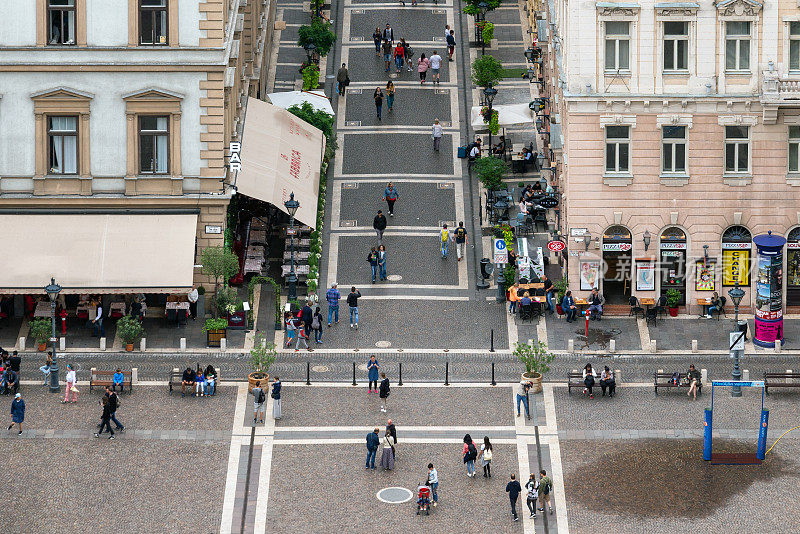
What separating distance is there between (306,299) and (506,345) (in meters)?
9.55

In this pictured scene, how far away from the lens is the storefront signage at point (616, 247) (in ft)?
268

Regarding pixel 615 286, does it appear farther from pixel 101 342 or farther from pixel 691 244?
pixel 101 342

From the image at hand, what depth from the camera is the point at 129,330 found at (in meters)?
77.2

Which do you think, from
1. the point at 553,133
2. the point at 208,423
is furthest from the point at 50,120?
the point at 553,133

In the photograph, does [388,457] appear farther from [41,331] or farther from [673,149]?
[673,149]

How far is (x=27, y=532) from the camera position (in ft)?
203

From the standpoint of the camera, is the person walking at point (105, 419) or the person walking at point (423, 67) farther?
the person walking at point (423, 67)

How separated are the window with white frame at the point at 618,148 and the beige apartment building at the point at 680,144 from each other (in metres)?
0.04

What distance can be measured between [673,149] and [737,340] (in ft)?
34.2

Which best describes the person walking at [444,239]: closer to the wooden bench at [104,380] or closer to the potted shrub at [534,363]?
the potted shrub at [534,363]

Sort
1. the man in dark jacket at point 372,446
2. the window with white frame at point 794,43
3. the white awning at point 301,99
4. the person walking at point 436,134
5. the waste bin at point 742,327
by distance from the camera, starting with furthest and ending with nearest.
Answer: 1. the white awning at point 301,99
2. the person walking at point 436,134
3. the window with white frame at point 794,43
4. the waste bin at point 742,327
5. the man in dark jacket at point 372,446

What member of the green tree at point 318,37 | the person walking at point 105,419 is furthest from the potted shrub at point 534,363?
the green tree at point 318,37

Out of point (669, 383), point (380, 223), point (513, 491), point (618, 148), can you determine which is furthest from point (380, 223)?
point (513, 491)

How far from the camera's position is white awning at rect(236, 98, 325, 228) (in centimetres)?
8512
